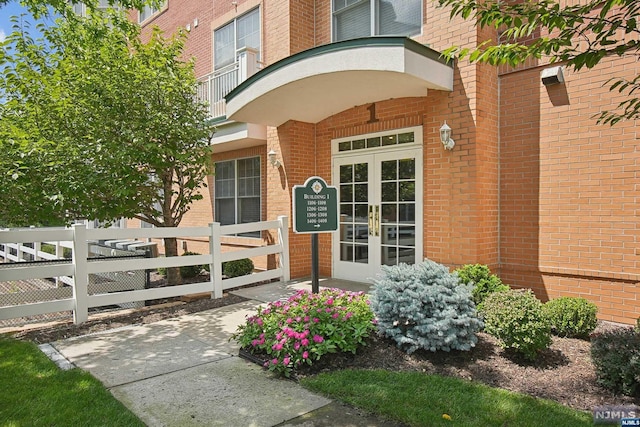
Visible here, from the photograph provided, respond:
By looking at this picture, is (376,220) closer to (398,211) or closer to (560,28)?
(398,211)

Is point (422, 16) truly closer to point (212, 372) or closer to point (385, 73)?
point (385, 73)

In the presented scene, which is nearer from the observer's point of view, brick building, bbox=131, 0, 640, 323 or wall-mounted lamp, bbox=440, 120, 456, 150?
brick building, bbox=131, 0, 640, 323

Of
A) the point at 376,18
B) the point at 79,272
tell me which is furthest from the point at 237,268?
the point at 376,18

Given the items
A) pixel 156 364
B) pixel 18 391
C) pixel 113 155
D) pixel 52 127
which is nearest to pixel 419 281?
pixel 156 364

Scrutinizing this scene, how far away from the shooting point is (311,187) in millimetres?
5602

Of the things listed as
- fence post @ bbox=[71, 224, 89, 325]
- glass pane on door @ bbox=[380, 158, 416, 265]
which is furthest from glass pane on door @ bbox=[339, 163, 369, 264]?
fence post @ bbox=[71, 224, 89, 325]

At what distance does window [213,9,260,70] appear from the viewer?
10.9 m

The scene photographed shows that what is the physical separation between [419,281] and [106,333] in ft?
14.4

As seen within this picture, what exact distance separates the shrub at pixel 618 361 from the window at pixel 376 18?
19.4 ft

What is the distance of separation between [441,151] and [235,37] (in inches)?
291

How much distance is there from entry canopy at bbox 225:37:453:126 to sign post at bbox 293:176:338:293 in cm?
207

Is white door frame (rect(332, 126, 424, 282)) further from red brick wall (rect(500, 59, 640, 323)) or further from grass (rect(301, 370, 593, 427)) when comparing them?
grass (rect(301, 370, 593, 427))

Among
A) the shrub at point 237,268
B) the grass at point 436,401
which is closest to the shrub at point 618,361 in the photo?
the grass at point 436,401

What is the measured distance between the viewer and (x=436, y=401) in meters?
3.53
